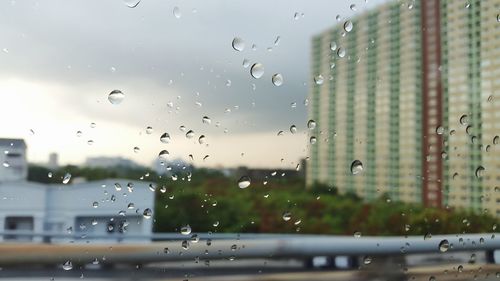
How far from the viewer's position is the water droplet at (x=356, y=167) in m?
0.87

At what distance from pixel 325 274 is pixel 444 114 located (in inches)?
14.9

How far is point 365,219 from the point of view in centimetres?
88

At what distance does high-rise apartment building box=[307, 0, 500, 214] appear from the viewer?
86cm

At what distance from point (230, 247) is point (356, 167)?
0.26 m

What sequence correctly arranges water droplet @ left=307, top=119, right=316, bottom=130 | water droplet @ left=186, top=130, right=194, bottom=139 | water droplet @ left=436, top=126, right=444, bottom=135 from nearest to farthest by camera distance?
water droplet @ left=186, top=130, right=194, bottom=139, water droplet @ left=307, top=119, right=316, bottom=130, water droplet @ left=436, top=126, right=444, bottom=135

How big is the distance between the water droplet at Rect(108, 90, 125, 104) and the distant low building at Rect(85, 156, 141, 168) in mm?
76

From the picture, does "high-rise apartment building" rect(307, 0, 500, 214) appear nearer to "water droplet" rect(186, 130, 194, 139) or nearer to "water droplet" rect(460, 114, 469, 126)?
"water droplet" rect(460, 114, 469, 126)

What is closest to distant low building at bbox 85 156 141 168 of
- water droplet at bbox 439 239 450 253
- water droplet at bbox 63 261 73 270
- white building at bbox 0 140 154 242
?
white building at bbox 0 140 154 242

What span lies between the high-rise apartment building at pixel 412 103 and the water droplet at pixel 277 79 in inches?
3.1

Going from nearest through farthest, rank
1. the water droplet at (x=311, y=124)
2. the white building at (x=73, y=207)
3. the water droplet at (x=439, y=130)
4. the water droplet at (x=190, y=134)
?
1. the white building at (x=73, y=207)
2. the water droplet at (x=190, y=134)
3. the water droplet at (x=311, y=124)
4. the water droplet at (x=439, y=130)

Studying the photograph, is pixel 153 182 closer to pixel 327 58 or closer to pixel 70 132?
pixel 70 132

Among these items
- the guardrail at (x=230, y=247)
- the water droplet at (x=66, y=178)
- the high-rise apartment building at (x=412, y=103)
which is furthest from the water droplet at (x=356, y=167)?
the water droplet at (x=66, y=178)

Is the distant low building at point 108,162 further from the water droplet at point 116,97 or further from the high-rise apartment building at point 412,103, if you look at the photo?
the high-rise apartment building at point 412,103

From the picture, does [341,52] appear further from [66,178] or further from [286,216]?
[66,178]
